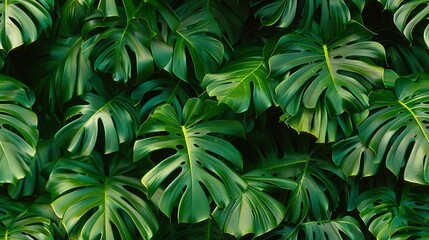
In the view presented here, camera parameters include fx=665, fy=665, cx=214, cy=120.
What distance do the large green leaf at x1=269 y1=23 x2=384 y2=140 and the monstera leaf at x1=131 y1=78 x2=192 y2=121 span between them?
1.15ft

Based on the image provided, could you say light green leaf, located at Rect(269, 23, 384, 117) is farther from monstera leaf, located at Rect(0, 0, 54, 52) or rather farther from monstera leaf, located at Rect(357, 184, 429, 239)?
monstera leaf, located at Rect(0, 0, 54, 52)

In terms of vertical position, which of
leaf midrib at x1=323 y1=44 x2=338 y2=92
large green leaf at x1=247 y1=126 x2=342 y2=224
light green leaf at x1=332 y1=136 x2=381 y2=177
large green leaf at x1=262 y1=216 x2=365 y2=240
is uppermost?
leaf midrib at x1=323 y1=44 x2=338 y2=92

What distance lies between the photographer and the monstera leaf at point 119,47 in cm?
198

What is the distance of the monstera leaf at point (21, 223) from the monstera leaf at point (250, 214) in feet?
1.66

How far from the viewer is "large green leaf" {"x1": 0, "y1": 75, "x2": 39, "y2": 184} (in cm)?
185

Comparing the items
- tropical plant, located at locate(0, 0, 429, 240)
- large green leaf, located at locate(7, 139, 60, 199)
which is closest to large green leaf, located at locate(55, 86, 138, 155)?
tropical plant, located at locate(0, 0, 429, 240)

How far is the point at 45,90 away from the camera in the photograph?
2273mm

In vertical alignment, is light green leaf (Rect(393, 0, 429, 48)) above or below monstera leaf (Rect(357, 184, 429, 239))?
above

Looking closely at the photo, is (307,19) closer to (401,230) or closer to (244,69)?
(244,69)

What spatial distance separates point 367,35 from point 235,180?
0.65m

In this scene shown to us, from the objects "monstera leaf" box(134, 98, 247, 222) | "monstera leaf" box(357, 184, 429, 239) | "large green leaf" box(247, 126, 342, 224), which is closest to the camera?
"monstera leaf" box(134, 98, 247, 222)

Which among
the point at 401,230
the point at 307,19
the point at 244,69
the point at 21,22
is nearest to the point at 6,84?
the point at 21,22

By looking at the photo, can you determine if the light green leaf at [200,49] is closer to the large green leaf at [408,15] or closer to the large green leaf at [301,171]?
the large green leaf at [301,171]

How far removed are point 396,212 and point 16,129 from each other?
44.4 inches
